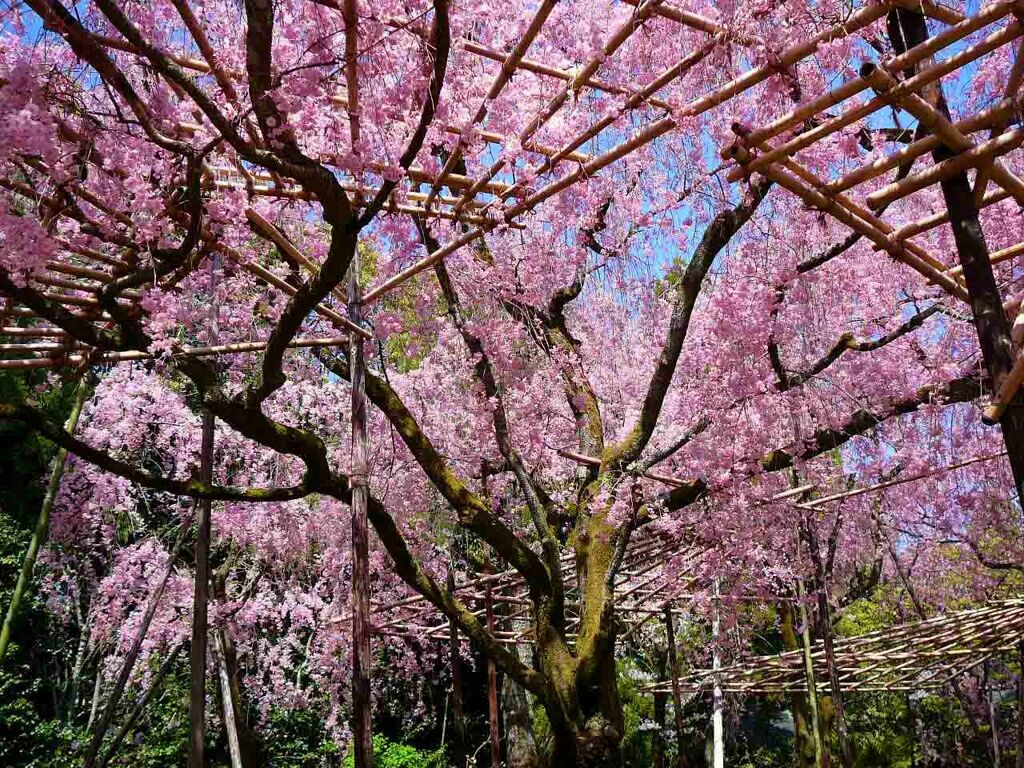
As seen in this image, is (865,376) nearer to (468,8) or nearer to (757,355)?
(757,355)

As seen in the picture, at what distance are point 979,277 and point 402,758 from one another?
36.7 ft

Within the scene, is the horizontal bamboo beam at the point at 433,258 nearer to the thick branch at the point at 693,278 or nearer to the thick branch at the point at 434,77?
the thick branch at the point at 434,77

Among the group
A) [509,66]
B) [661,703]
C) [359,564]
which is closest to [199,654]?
[359,564]

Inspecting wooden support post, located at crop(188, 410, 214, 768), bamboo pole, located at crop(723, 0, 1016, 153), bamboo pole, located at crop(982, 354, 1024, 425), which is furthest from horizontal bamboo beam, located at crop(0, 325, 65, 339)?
bamboo pole, located at crop(982, 354, 1024, 425)

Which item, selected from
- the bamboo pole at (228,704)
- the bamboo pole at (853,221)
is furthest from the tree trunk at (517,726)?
the bamboo pole at (853,221)

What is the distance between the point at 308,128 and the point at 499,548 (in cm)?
327

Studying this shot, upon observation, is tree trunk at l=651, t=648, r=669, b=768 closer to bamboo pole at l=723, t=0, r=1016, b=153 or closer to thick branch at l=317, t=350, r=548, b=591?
thick branch at l=317, t=350, r=548, b=591

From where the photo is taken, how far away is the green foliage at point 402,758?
11.6 m

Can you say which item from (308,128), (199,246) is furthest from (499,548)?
(308,128)

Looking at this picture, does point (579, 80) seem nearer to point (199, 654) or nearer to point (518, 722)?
point (199, 654)

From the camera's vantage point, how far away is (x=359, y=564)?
4.12 m

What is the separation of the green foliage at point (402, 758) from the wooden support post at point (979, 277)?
35.6 feet

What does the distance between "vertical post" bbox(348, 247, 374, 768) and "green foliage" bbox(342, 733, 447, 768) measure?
8.31m

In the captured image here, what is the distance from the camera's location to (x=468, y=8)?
3619mm
